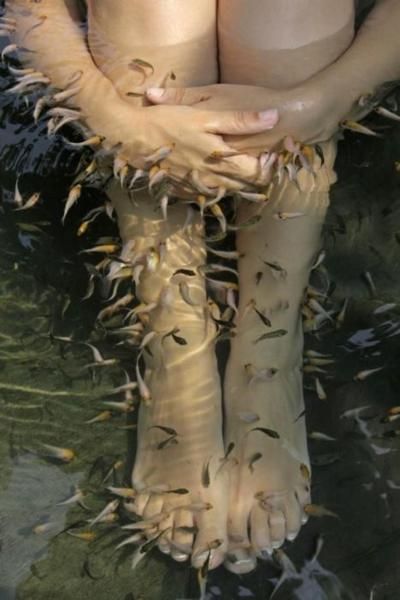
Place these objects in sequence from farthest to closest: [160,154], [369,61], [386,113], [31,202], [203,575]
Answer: [31,202], [386,113], [369,61], [160,154], [203,575]

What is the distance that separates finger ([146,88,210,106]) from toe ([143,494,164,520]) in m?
0.91

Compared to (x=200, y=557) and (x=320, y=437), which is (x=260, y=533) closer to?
(x=200, y=557)

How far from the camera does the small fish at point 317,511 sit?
184 cm

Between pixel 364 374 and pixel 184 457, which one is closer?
pixel 184 457

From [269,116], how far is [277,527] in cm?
91

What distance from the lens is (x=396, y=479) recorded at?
1.91m

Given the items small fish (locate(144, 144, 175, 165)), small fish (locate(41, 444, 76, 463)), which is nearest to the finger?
small fish (locate(144, 144, 175, 165))

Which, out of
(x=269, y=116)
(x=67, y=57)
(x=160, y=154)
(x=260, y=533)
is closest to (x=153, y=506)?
(x=260, y=533)

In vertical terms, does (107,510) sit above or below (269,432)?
below

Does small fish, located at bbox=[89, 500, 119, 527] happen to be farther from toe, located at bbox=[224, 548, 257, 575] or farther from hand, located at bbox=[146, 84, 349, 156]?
hand, located at bbox=[146, 84, 349, 156]

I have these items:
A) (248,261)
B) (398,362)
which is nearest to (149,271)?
(248,261)

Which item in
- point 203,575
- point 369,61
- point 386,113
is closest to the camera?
point 203,575

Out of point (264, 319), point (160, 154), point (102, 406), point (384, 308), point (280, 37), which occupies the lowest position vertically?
point (102, 406)

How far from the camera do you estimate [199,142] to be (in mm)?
1828
